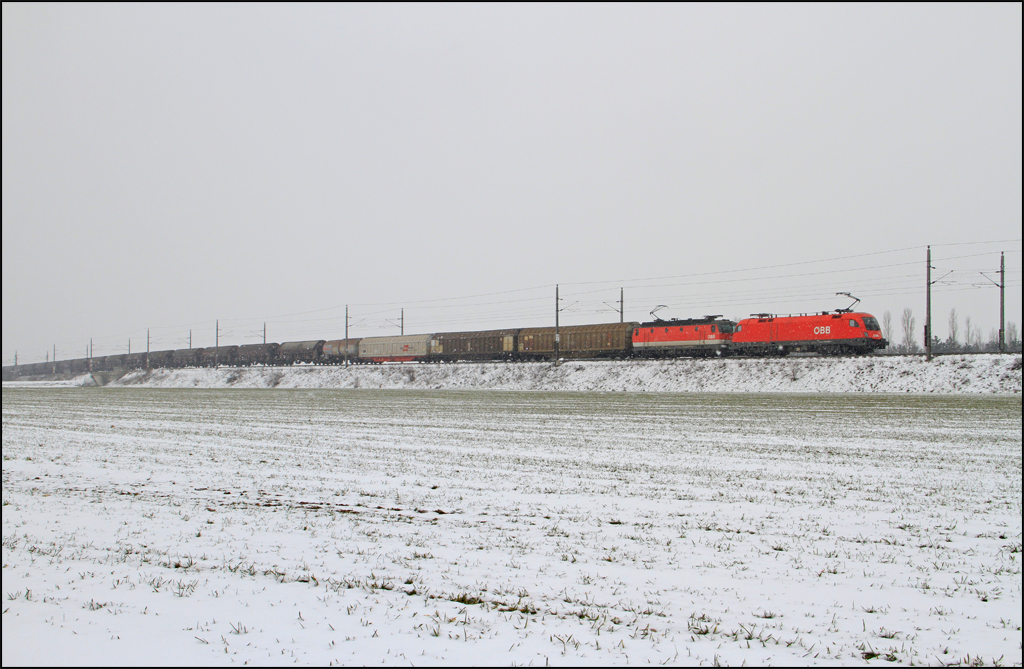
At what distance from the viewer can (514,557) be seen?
5914mm

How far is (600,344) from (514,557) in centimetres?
5036

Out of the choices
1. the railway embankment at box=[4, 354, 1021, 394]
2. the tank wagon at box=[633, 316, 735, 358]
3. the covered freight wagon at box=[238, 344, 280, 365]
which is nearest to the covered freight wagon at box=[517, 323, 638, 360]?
the tank wagon at box=[633, 316, 735, 358]

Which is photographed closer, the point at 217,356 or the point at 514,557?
the point at 514,557

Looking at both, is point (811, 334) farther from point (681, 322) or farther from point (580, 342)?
point (580, 342)

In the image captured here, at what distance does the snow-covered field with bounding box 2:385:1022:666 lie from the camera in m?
4.28

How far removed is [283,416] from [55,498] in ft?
45.7

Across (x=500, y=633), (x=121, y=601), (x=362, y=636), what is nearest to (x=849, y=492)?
(x=500, y=633)

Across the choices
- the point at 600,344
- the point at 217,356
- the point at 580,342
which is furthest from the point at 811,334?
the point at 217,356

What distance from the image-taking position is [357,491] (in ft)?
29.3

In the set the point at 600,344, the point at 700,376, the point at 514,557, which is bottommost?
the point at 700,376

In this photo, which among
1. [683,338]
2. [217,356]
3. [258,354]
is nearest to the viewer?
[683,338]

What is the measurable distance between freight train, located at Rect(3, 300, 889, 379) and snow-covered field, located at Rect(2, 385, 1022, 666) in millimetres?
33958

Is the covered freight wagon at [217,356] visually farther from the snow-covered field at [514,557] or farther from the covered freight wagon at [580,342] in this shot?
the snow-covered field at [514,557]

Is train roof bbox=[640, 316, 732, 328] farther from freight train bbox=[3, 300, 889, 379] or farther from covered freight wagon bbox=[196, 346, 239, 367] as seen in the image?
covered freight wagon bbox=[196, 346, 239, 367]
